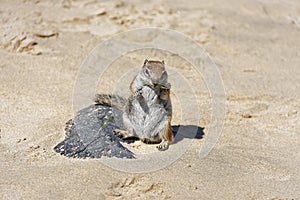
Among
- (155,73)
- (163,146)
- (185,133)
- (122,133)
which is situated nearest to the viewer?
(155,73)

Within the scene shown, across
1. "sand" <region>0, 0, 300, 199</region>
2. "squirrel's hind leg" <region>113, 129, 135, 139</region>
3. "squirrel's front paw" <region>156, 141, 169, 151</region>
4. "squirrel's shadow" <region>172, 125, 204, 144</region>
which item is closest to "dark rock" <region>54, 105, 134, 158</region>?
"squirrel's hind leg" <region>113, 129, 135, 139</region>

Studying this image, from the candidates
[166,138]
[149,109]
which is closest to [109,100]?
[149,109]

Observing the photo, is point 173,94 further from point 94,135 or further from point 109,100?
point 94,135

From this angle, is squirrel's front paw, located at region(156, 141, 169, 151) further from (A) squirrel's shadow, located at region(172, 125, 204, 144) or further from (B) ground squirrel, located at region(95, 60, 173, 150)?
(A) squirrel's shadow, located at region(172, 125, 204, 144)

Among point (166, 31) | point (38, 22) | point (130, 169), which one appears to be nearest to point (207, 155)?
point (130, 169)

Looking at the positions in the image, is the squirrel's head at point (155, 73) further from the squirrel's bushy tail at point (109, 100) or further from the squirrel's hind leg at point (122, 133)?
the squirrel's bushy tail at point (109, 100)

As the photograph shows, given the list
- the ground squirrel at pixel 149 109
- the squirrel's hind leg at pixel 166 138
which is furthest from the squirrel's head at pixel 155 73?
the squirrel's hind leg at pixel 166 138
